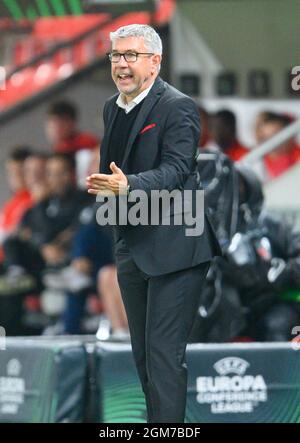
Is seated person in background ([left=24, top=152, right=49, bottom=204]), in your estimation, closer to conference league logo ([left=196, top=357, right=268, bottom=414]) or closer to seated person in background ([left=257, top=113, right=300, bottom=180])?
seated person in background ([left=257, top=113, right=300, bottom=180])

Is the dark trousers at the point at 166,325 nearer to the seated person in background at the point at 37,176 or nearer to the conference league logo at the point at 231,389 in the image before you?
the conference league logo at the point at 231,389

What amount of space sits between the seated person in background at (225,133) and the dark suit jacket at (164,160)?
531 centimetres

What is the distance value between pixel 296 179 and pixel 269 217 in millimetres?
2148

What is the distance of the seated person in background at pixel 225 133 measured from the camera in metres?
11.1

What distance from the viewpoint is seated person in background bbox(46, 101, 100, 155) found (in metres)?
11.9

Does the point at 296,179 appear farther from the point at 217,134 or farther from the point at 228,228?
the point at 228,228

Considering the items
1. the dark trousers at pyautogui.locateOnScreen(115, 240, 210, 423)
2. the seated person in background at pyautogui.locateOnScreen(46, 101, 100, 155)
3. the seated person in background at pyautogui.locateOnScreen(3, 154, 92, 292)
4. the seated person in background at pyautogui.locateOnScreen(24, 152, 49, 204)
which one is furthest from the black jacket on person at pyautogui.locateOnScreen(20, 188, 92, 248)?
the dark trousers at pyautogui.locateOnScreen(115, 240, 210, 423)

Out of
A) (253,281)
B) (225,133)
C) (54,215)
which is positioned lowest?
(253,281)

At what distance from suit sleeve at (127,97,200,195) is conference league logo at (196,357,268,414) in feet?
6.48

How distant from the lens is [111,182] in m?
5.37

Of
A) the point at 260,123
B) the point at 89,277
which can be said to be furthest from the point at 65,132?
the point at 260,123

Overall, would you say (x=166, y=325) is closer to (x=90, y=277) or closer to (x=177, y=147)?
(x=177, y=147)

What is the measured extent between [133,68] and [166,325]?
3.61ft

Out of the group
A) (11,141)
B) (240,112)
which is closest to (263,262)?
(240,112)
